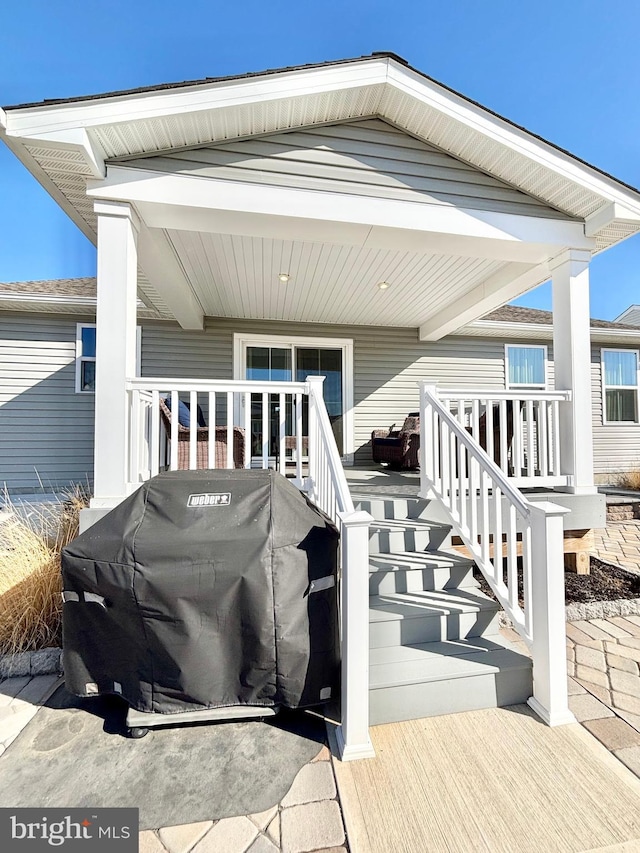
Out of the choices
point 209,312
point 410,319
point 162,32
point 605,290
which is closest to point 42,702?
point 209,312

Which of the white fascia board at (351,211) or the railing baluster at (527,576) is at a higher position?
the white fascia board at (351,211)

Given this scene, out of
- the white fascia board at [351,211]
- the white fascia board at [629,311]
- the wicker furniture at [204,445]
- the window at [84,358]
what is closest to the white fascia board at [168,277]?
the white fascia board at [351,211]

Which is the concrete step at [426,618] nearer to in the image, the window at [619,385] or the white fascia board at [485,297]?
the white fascia board at [485,297]

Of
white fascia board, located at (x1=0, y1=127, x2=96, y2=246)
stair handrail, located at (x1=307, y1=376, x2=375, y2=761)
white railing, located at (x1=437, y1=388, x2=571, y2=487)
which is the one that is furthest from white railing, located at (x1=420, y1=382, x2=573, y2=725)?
white fascia board, located at (x1=0, y1=127, x2=96, y2=246)

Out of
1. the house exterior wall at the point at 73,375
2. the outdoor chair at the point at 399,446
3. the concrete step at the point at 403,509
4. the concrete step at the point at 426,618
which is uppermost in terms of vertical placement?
the house exterior wall at the point at 73,375

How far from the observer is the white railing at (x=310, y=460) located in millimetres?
1916

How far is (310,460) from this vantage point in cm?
344

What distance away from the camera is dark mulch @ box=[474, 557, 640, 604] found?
3529mm

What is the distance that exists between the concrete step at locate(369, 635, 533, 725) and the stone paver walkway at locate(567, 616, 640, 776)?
13.0 inches

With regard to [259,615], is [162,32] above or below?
above

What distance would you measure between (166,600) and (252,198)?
9.96 ft

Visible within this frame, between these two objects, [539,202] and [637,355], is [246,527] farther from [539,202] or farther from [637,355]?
[637,355]

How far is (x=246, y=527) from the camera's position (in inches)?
81.0

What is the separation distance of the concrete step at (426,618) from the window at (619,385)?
24.5 ft
